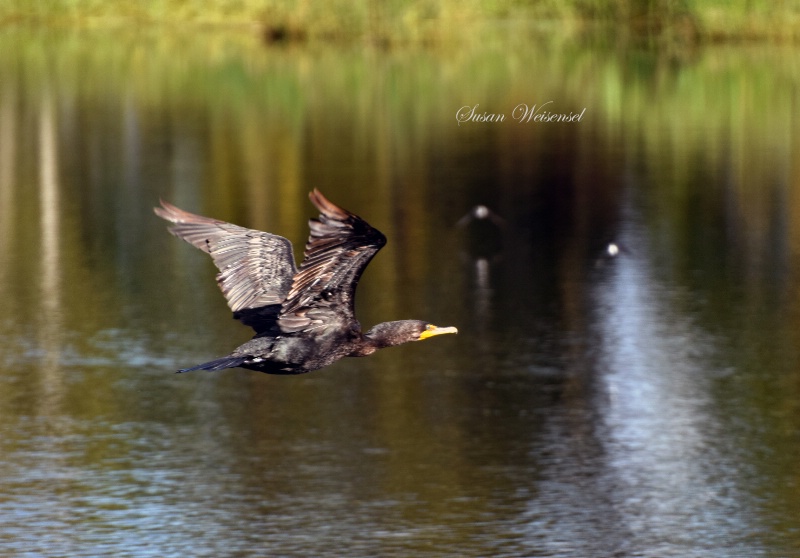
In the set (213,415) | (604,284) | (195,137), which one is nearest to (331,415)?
(213,415)

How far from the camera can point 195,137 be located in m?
114

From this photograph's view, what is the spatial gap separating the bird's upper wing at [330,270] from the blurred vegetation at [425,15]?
99.4 metres

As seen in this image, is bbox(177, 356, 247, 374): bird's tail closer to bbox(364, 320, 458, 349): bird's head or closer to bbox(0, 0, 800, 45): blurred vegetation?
bbox(364, 320, 458, 349): bird's head

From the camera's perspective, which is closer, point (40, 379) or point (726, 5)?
point (40, 379)

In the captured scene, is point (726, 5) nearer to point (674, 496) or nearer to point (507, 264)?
point (507, 264)

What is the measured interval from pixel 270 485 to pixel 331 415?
5858 mm

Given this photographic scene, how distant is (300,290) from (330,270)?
0.60 meters

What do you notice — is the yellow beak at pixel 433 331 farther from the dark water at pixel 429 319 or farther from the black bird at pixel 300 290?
the dark water at pixel 429 319

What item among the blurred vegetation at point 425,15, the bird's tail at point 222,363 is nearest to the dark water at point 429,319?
the blurred vegetation at point 425,15

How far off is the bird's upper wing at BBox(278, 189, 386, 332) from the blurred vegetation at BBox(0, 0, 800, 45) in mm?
99395

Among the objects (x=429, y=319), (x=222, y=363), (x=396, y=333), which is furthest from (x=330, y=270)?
(x=429, y=319)

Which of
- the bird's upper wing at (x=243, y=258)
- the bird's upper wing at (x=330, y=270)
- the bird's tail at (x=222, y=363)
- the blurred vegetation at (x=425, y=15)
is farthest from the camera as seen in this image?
the blurred vegetation at (x=425, y=15)

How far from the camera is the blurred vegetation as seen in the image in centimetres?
11719

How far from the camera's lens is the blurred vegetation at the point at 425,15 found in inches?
4614
